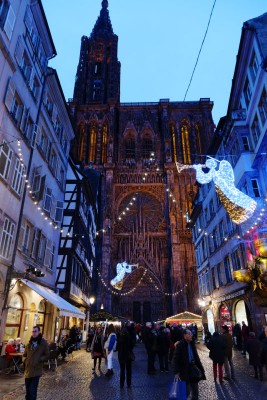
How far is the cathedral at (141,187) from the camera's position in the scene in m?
34.0

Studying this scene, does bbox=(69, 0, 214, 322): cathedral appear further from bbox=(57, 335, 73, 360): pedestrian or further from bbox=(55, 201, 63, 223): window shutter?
bbox=(57, 335, 73, 360): pedestrian

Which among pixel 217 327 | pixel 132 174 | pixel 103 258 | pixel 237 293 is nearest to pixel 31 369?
pixel 237 293

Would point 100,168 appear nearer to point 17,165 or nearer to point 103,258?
point 103,258

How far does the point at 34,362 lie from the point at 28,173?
9.24 m

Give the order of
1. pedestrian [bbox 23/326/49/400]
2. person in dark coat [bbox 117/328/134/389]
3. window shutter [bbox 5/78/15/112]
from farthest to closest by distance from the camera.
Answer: window shutter [bbox 5/78/15/112], person in dark coat [bbox 117/328/134/389], pedestrian [bbox 23/326/49/400]

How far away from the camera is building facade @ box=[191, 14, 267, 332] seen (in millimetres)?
→ 14039

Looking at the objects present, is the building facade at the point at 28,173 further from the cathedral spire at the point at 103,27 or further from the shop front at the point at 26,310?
the cathedral spire at the point at 103,27

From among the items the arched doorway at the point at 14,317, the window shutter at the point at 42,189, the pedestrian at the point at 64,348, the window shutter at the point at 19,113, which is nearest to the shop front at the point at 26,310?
the arched doorway at the point at 14,317

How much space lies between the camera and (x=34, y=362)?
16.6 feet

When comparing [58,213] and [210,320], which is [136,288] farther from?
[58,213]

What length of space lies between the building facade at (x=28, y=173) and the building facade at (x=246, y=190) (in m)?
8.87

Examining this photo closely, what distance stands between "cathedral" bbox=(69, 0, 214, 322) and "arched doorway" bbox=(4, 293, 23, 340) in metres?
17.0

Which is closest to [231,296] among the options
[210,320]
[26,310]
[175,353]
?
[210,320]

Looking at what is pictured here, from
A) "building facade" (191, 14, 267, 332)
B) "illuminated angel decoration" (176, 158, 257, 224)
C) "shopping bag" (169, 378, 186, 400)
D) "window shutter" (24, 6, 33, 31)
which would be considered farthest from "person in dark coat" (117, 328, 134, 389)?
"window shutter" (24, 6, 33, 31)
